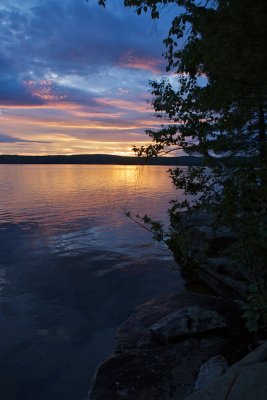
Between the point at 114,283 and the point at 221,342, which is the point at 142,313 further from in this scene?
the point at 114,283

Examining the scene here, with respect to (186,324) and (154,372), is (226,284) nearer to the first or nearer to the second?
(186,324)

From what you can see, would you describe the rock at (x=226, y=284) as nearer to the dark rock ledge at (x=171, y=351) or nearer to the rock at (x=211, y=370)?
the dark rock ledge at (x=171, y=351)

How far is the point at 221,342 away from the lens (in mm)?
9641

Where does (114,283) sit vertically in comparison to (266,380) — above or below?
below

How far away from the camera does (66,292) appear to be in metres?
16.0

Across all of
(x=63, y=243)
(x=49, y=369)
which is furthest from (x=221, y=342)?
(x=63, y=243)

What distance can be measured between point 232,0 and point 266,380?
26.7 ft

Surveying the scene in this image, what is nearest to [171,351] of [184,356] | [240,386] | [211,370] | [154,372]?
[184,356]

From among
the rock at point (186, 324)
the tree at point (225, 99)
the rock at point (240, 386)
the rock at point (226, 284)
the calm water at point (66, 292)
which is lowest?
the calm water at point (66, 292)

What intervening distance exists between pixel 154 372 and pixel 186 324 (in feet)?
6.86

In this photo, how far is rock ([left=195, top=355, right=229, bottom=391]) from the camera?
298 inches

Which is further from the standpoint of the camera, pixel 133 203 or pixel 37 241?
pixel 133 203

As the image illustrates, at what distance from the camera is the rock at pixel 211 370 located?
24.8ft

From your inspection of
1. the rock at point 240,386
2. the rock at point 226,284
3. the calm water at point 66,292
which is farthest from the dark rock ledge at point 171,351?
the rock at point 240,386
